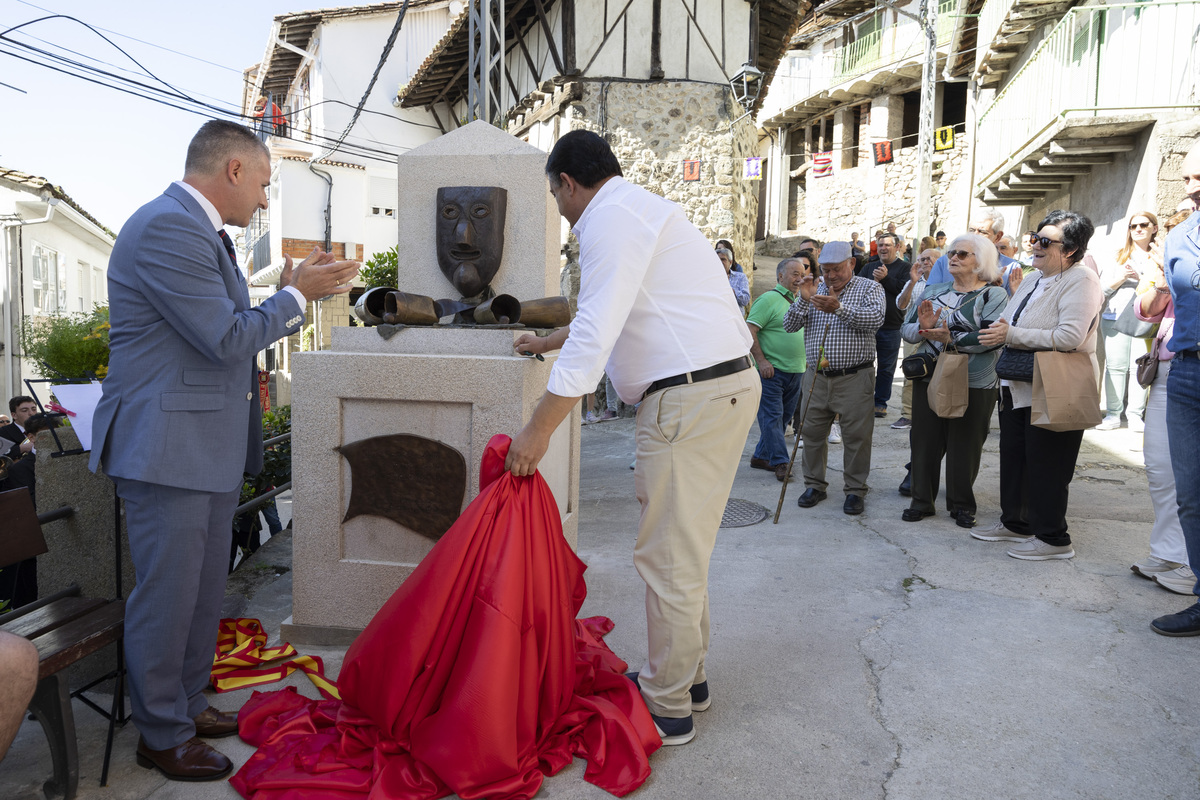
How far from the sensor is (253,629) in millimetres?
3404

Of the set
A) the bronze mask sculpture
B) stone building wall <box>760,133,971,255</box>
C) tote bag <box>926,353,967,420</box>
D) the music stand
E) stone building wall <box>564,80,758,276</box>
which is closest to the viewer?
the music stand

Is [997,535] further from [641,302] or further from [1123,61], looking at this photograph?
[1123,61]

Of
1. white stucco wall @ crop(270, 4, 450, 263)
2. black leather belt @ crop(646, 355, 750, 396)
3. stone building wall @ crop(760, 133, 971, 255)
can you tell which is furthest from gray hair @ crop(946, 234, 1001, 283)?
stone building wall @ crop(760, 133, 971, 255)

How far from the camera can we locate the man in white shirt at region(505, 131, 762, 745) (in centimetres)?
A: 243

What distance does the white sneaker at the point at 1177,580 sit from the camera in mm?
3715

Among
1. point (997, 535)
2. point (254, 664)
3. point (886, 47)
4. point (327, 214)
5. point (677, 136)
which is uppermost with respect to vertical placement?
point (886, 47)

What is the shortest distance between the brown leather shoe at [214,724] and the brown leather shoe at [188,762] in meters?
0.15

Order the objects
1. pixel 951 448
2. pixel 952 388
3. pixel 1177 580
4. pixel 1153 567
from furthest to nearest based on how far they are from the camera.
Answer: pixel 951 448
pixel 952 388
pixel 1153 567
pixel 1177 580

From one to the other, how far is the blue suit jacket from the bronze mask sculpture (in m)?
1.34

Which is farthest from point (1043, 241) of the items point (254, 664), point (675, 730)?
point (254, 664)

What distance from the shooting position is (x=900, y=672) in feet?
9.84

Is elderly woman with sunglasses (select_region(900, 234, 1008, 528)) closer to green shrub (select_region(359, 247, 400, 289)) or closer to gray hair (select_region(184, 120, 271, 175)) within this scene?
green shrub (select_region(359, 247, 400, 289))

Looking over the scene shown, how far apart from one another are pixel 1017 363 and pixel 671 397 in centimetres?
269

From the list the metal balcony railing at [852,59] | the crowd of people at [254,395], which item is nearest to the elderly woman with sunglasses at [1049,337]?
the crowd of people at [254,395]
